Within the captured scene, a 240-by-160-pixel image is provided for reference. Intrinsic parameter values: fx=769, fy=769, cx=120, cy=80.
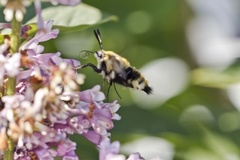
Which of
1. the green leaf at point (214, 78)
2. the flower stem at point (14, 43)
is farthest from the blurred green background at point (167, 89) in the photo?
the flower stem at point (14, 43)

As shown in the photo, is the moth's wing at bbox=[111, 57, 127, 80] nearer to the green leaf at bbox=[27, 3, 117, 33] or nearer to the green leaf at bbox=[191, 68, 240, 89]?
the green leaf at bbox=[27, 3, 117, 33]

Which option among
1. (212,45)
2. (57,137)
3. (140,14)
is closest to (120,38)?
(140,14)

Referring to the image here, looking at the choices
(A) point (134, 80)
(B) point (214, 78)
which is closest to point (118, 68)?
(A) point (134, 80)

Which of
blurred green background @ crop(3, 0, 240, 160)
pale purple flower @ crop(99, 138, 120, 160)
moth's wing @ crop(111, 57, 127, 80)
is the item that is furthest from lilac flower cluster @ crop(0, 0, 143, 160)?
blurred green background @ crop(3, 0, 240, 160)

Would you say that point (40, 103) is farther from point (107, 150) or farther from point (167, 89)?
point (167, 89)

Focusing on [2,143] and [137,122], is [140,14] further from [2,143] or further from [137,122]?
[2,143]
